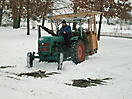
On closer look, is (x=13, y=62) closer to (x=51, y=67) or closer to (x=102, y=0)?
(x=51, y=67)

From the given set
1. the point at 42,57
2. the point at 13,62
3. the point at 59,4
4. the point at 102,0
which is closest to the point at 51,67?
the point at 42,57

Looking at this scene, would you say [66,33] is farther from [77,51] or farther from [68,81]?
[68,81]

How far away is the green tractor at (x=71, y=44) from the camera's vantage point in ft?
33.7

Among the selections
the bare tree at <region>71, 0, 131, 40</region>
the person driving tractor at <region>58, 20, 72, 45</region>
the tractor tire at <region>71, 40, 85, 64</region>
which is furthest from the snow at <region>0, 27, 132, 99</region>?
the bare tree at <region>71, 0, 131, 40</region>

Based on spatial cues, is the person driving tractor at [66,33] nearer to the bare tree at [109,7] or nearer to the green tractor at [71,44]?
the green tractor at [71,44]

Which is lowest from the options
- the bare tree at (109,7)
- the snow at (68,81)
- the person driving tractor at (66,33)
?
the snow at (68,81)

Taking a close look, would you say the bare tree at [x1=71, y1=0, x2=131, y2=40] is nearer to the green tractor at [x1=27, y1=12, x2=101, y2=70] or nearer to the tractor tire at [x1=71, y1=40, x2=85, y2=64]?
the green tractor at [x1=27, y1=12, x2=101, y2=70]

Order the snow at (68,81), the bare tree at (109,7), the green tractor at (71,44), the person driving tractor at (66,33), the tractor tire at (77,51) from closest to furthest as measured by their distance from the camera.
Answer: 1. the snow at (68,81)
2. the green tractor at (71,44)
3. the tractor tire at (77,51)
4. the person driving tractor at (66,33)
5. the bare tree at (109,7)

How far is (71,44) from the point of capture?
10852 mm

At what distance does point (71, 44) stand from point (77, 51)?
1.23 ft

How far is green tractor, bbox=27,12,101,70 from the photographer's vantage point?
10.3 m

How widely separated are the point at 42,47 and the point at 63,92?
379cm

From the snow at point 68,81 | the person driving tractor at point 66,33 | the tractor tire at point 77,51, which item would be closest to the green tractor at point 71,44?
the tractor tire at point 77,51

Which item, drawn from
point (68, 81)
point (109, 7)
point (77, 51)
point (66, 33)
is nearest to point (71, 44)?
point (77, 51)
